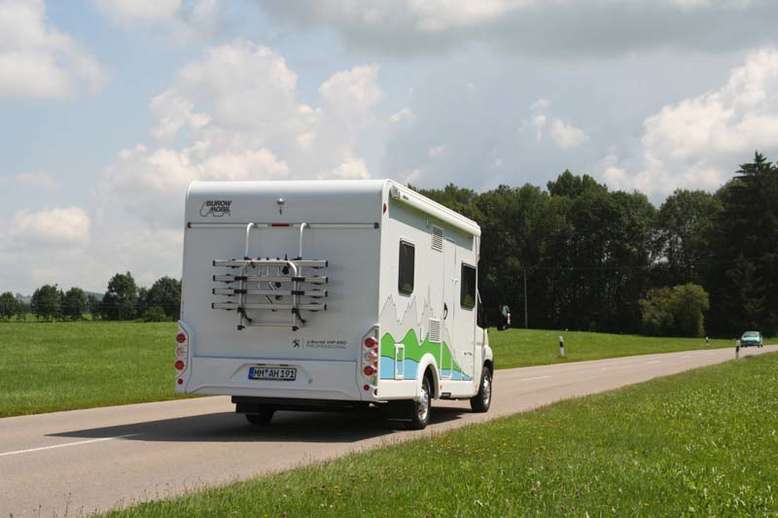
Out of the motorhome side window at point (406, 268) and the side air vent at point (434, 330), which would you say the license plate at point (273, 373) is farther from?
the side air vent at point (434, 330)

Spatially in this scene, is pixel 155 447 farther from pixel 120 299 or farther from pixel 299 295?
pixel 120 299

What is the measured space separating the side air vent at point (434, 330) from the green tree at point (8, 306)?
10107 cm

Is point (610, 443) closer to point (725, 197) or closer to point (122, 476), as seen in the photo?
point (122, 476)

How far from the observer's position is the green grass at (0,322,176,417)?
1870 cm

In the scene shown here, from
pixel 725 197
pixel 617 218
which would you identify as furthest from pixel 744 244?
pixel 617 218

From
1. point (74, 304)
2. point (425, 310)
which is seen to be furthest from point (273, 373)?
point (74, 304)

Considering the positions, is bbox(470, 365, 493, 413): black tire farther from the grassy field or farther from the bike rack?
the grassy field

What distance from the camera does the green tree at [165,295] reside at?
11456cm

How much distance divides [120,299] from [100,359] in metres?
94.5

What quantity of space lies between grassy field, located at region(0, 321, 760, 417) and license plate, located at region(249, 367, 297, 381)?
17.1 feet

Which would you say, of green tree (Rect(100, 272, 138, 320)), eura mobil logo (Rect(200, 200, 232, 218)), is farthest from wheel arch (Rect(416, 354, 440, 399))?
green tree (Rect(100, 272, 138, 320))

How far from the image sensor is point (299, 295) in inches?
Result: 511

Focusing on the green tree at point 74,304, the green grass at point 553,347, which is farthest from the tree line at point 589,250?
the green tree at point 74,304

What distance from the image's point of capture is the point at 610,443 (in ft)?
37.9
